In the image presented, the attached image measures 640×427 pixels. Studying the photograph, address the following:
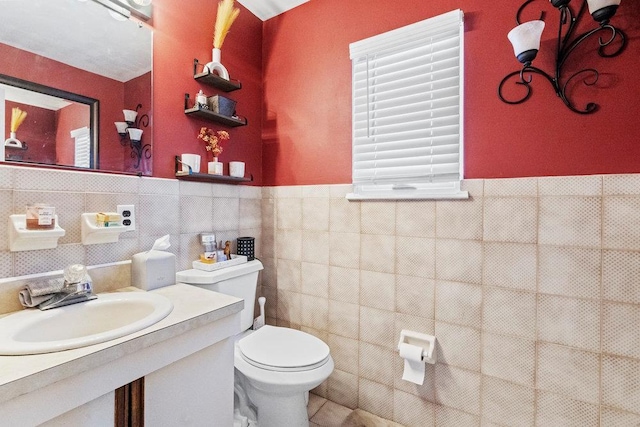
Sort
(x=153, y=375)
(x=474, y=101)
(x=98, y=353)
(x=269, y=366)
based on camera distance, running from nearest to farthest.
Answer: (x=98, y=353) < (x=153, y=375) < (x=269, y=366) < (x=474, y=101)

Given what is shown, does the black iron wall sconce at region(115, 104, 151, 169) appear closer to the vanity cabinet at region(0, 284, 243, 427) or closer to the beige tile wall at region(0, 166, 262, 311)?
the beige tile wall at region(0, 166, 262, 311)

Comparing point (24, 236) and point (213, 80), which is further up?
point (213, 80)

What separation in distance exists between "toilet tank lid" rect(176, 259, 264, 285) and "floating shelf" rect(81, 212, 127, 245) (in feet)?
1.19

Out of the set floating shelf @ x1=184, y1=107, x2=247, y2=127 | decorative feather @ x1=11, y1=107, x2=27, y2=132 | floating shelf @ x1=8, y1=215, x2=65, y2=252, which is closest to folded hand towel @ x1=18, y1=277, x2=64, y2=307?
floating shelf @ x1=8, y1=215, x2=65, y2=252

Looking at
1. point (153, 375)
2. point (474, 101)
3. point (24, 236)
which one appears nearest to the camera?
point (153, 375)

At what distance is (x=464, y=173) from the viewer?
1452 mm

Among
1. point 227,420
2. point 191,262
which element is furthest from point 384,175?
point 227,420

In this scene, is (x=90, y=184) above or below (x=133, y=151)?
below

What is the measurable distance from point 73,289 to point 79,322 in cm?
12

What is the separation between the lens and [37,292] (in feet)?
3.39

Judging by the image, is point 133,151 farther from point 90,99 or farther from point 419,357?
point 419,357

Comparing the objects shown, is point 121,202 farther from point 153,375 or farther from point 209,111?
Result: point 153,375

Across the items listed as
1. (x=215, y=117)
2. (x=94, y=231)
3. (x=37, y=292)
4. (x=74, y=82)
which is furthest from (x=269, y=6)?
(x=37, y=292)

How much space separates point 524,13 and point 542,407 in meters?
1.72
